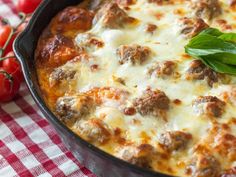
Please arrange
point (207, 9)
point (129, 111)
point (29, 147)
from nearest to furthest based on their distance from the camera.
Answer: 1. point (129, 111)
2. point (29, 147)
3. point (207, 9)

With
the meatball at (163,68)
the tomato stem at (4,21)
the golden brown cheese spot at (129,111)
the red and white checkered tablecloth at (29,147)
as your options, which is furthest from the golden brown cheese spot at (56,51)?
the tomato stem at (4,21)

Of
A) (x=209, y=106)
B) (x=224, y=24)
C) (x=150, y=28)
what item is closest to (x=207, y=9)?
(x=224, y=24)

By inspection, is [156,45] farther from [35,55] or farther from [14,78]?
[14,78]

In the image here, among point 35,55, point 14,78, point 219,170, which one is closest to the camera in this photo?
point 219,170

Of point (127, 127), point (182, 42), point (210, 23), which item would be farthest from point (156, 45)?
point (127, 127)

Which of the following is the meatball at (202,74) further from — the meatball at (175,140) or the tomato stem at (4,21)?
the tomato stem at (4,21)

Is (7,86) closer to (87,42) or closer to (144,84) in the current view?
(87,42)

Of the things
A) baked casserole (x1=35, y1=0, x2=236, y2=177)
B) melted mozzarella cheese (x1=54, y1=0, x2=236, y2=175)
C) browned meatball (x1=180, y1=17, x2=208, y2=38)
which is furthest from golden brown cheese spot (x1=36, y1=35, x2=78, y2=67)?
browned meatball (x1=180, y1=17, x2=208, y2=38)
